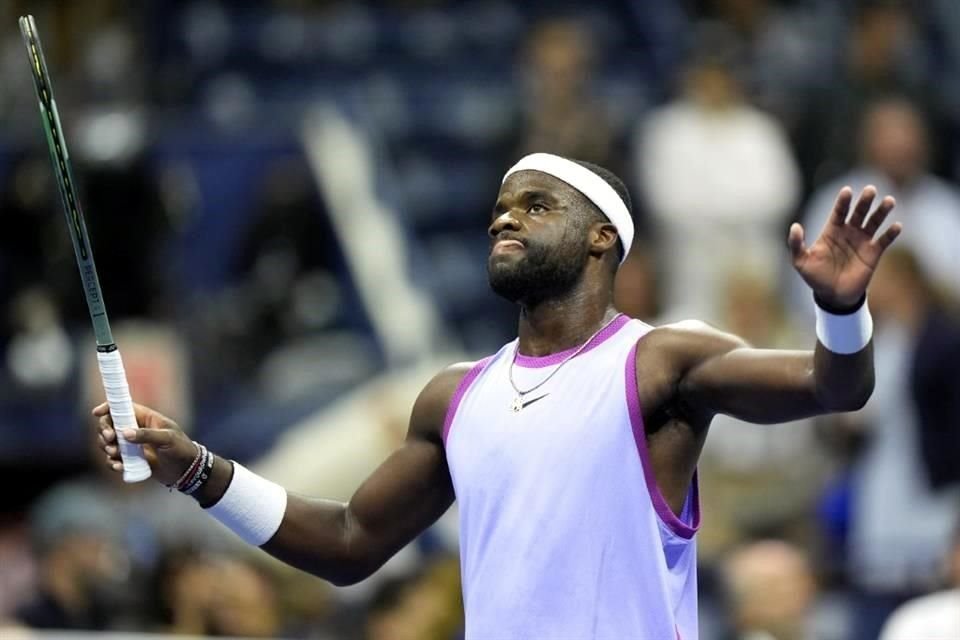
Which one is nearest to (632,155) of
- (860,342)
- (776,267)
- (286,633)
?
(776,267)

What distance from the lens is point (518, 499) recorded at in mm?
4758

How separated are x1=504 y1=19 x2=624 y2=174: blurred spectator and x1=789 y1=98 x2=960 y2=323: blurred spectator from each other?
130cm

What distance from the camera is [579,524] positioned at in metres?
4.67

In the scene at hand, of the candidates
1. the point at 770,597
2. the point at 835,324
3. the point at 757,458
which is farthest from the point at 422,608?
the point at 835,324

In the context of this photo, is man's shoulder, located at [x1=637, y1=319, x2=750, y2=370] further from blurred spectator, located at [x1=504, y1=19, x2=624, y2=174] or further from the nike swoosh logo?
blurred spectator, located at [x1=504, y1=19, x2=624, y2=174]

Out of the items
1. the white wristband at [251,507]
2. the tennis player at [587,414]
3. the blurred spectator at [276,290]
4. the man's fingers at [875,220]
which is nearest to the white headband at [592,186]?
the tennis player at [587,414]

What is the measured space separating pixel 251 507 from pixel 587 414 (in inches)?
41.5

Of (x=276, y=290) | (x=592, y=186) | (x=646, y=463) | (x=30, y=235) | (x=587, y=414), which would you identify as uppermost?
(x=30, y=235)

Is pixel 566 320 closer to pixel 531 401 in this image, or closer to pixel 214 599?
pixel 531 401

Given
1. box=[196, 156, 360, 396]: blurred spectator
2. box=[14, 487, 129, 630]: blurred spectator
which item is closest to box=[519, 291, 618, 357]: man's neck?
box=[14, 487, 129, 630]: blurred spectator

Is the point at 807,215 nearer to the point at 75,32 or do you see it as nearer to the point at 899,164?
the point at 899,164

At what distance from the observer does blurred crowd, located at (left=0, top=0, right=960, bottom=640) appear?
883 cm

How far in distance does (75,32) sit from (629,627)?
1033cm

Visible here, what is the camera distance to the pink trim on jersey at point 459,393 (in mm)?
5117
